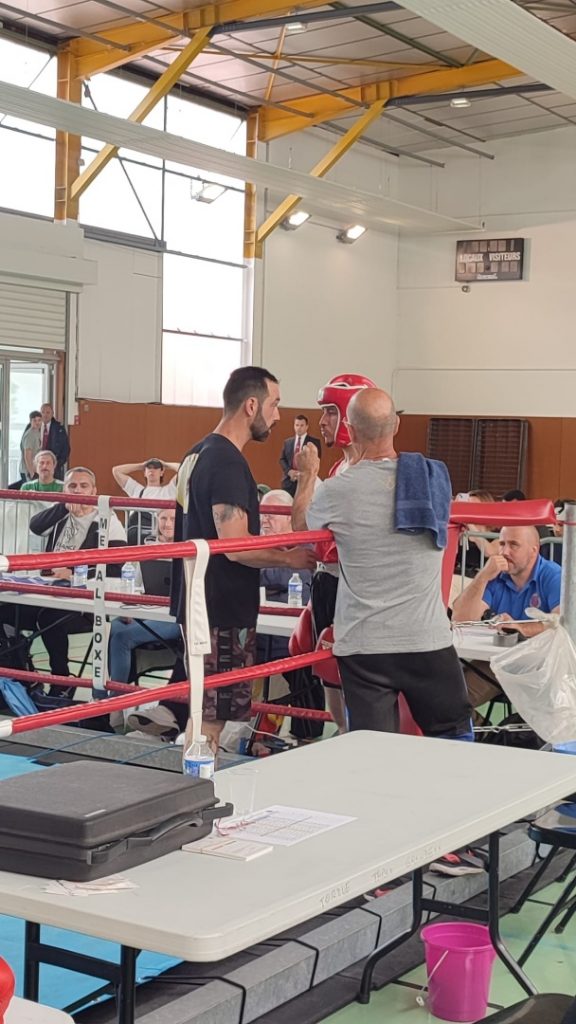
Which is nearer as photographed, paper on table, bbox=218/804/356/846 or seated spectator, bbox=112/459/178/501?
paper on table, bbox=218/804/356/846

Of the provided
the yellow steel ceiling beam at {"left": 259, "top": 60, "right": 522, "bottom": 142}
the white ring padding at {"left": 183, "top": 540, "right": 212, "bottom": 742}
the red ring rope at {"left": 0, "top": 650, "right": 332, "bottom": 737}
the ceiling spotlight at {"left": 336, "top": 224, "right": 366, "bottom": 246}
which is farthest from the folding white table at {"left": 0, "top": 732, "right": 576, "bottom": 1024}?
the ceiling spotlight at {"left": 336, "top": 224, "right": 366, "bottom": 246}

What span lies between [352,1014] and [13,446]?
11642 millimetres

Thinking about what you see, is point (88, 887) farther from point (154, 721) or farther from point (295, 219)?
point (295, 219)

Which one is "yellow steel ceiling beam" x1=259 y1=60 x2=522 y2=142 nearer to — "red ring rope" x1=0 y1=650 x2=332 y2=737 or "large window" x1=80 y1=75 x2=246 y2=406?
"large window" x1=80 y1=75 x2=246 y2=406

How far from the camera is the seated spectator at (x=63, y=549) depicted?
273 inches

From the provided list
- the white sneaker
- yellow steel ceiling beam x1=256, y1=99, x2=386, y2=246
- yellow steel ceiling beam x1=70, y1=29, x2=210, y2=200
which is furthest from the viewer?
yellow steel ceiling beam x1=256, y1=99, x2=386, y2=246

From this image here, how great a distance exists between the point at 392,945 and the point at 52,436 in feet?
→ 37.3

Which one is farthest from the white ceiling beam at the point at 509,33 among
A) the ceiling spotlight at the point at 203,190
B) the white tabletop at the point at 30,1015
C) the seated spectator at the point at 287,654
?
the white tabletop at the point at 30,1015

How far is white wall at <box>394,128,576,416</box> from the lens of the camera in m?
18.4

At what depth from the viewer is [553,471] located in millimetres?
18625

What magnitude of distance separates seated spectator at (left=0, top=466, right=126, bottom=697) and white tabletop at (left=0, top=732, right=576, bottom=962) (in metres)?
4.09

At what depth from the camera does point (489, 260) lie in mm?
18938

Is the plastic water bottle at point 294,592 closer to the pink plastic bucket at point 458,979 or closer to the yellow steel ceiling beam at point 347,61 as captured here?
the pink plastic bucket at point 458,979

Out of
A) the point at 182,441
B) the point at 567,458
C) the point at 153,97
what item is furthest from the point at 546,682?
the point at 567,458
